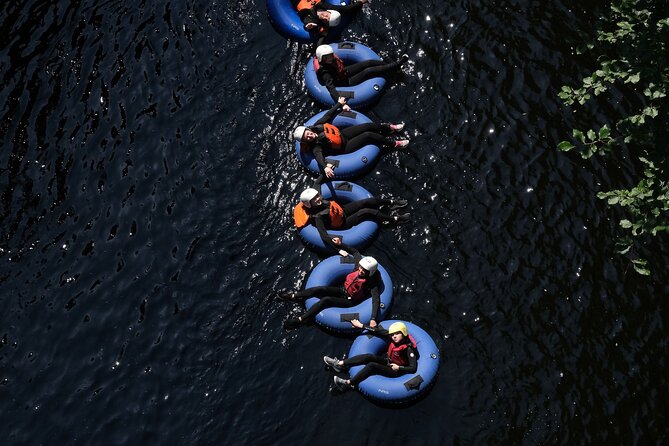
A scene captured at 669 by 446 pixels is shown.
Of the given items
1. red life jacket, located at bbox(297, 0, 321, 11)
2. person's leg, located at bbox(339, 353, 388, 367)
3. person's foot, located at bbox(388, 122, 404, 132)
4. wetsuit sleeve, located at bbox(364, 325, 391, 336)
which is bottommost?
person's leg, located at bbox(339, 353, 388, 367)

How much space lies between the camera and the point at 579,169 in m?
19.4

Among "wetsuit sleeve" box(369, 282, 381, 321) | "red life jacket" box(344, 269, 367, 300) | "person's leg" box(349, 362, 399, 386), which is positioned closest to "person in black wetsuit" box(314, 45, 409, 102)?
"red life jacket" box(344, 269, 367, 300)

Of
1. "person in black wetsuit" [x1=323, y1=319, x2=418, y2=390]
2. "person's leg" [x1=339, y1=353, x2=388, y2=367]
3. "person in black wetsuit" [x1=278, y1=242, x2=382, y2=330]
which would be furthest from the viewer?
"person in black wetsuit" [x1=278, y1=242, x2=382, y2=330]

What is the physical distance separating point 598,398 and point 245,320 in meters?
7.86

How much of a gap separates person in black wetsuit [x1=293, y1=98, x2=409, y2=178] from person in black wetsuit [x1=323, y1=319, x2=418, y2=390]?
4834 mm

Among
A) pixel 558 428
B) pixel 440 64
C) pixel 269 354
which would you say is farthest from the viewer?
pixel 440 64

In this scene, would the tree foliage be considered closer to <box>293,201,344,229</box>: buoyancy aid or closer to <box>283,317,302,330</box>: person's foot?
<box>293,201,344,229</box>: buoyancy aid

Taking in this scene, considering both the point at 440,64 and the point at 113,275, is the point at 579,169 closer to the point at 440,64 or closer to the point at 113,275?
the point at 440,64

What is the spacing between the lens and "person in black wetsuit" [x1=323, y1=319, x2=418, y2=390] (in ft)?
53.2

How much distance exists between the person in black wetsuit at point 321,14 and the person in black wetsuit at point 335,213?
18.6 ft

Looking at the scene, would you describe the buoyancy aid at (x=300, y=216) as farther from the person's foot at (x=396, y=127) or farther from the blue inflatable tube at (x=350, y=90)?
the blue inflatable tube at (x=350, y=90)

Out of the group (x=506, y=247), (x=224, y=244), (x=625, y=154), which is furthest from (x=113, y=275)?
(x=625, y=154)

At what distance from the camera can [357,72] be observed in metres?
21.1

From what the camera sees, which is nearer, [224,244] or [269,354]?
[269,354]
